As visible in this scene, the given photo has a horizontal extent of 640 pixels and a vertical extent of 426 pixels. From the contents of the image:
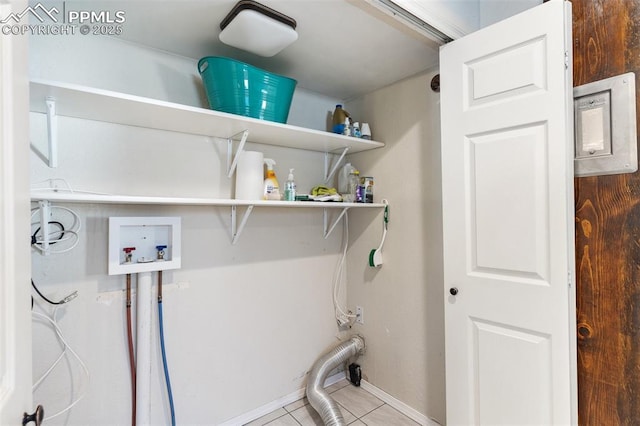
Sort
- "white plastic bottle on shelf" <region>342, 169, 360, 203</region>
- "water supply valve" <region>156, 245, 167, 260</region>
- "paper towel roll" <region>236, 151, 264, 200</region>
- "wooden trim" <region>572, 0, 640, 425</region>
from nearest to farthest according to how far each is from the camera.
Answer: "wooden trim" <region>572, 0, 640, 425</region> → "water supply valve" <region>156, 245, 167, 260</region> → "paper towel roll" <region>236, 151, 264, 200</region> → "white plastic bottle on shelf" <region>342, 169, 360, 203</region>

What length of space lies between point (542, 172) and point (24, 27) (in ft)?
5.14

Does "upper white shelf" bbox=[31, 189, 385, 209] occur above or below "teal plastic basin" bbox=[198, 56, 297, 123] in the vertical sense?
below

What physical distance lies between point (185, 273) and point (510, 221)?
5.17ft

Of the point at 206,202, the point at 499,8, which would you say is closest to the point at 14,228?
the point at 206,202

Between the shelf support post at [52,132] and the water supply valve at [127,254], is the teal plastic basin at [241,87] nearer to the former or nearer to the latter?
the shelf support post at [52,132]

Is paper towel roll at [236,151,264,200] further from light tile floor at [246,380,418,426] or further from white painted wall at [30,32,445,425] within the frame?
light tile floor at [246,380,418,426]

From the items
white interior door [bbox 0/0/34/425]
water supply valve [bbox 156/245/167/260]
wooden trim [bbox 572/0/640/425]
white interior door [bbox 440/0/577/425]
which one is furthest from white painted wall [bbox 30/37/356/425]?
wooden trim [bbox 572/0/640/425]

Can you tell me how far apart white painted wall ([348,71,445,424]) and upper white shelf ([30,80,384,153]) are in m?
0.28

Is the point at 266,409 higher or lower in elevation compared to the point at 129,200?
lower

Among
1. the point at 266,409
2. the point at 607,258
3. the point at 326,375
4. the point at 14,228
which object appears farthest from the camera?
the point at 326,375

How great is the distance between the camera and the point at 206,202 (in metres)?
1.40

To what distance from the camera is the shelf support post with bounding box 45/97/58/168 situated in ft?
3.90

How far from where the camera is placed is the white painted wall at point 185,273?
1.34 meters

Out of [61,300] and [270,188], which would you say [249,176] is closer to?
[270,188]
